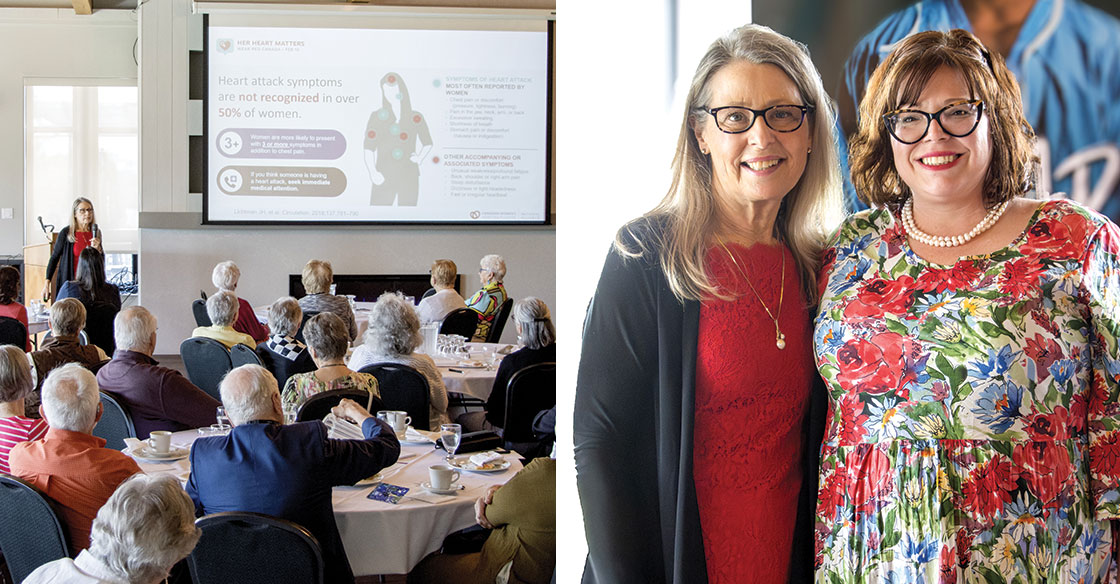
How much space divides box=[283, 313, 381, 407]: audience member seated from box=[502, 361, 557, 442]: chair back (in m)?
0.85

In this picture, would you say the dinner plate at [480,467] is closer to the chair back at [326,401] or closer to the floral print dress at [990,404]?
the chair back at [326,401]

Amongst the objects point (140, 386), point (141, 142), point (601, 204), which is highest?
point (141, 142)

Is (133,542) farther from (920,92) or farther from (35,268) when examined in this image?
(35,268)

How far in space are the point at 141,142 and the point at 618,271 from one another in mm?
9190

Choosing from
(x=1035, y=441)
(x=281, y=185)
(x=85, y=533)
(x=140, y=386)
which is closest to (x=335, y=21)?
(x=281, y=185)

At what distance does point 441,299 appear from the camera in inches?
294

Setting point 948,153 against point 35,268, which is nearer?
point 948,153

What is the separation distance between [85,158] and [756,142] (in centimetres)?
1455

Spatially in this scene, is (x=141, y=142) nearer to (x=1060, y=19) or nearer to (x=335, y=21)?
(x=335, y=21)

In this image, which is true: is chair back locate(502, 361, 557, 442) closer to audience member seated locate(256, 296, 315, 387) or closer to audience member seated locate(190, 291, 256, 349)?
audience member seated locate(256, 296, 315, 387)

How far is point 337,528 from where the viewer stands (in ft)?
10.5

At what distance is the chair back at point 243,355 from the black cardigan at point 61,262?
17.6ft

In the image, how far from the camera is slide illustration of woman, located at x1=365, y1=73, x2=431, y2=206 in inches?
385

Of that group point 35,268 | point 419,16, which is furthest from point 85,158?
point 419,16
